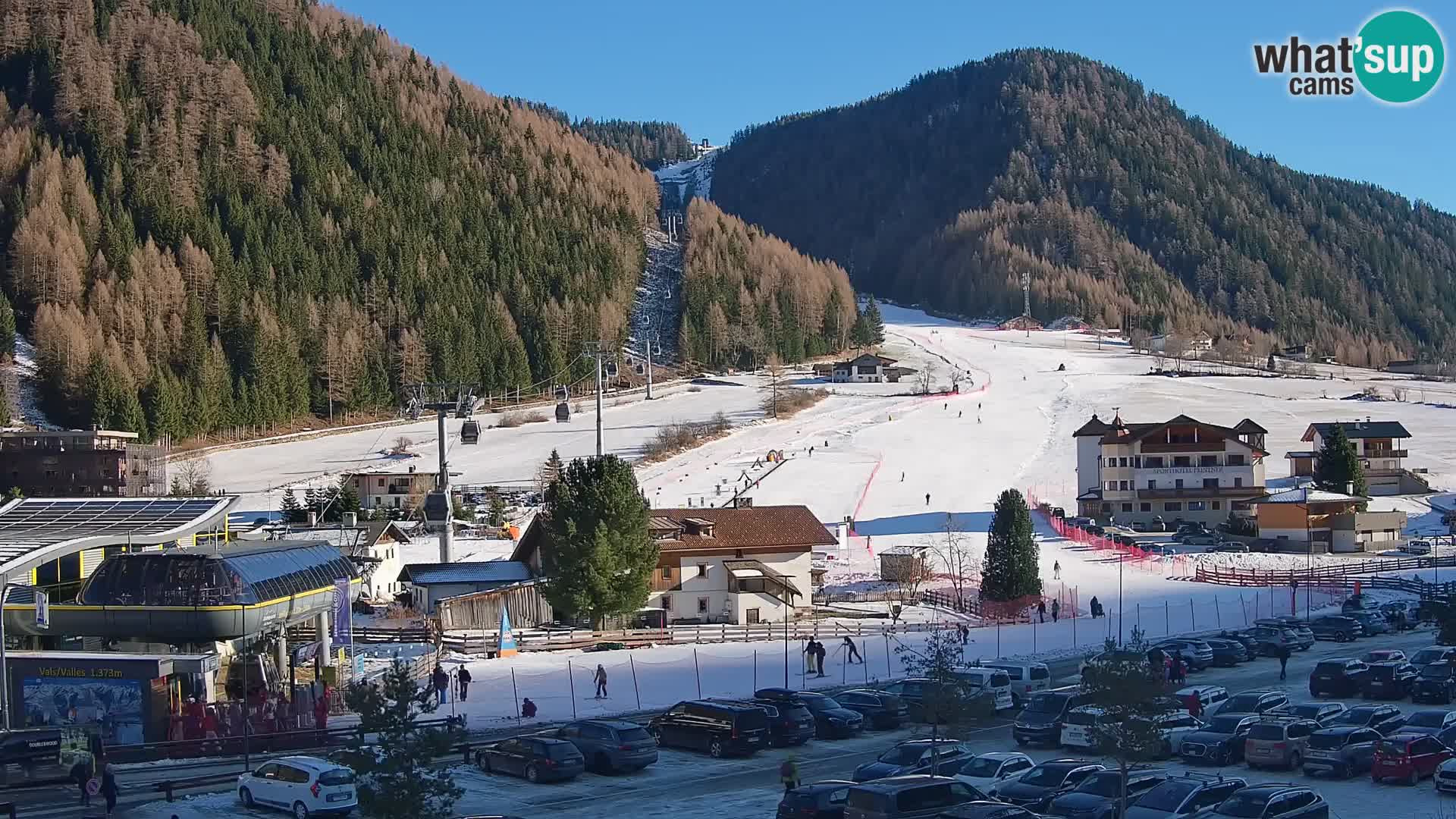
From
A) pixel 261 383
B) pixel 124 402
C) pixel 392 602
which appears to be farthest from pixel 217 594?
pixel 261 383

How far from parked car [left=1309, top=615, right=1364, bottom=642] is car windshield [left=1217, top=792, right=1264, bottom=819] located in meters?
22.0

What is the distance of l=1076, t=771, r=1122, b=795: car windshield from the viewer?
2093 centimetres

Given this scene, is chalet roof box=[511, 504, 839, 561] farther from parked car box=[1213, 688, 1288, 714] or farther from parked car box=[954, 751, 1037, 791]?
parked car box=[954, 751, 1037, 791]

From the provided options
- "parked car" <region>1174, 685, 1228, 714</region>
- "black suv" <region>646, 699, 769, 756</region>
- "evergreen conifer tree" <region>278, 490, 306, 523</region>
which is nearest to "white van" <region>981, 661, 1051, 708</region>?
"parked car" <region>1174, 685, 1228, 714</region>

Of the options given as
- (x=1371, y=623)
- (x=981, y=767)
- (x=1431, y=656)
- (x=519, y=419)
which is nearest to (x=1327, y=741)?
(x=981, y=767)

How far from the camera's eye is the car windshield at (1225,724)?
25609 mm

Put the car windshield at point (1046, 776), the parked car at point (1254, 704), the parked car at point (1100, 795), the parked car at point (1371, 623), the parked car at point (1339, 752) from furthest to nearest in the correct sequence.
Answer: the parked car at point (1371, 623)
the parked car at point (1254, 704)
the parked car at point (1339, 752)
the car windshield at point (1046, 776)
the parked car at point (1100, 795)

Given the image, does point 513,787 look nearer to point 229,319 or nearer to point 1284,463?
point 1284,463

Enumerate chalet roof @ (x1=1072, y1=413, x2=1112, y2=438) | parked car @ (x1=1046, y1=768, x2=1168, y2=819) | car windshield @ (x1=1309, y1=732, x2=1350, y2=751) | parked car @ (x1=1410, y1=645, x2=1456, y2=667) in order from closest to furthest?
parked car @ (x1=1046, y1=768, x2=1168, y2=819)
car windshield @ (x1=1309, y1=732, x2=1350, y2=751)
parked car @ (x1=1410, y1=645, x2=1456, y2=667)
chalet roof @ (x1=1072, y1=413, x2=1112, y2=438)

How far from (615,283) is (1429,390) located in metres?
78.8

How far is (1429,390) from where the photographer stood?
136000mm

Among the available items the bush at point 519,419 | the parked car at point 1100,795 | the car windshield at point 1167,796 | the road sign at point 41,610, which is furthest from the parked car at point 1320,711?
the bush at point 519,419

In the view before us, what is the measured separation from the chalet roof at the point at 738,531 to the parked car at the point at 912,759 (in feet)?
70.6

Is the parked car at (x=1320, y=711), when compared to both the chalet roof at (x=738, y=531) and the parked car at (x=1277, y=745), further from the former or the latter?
the chalet roof at (x=738, y=531)
